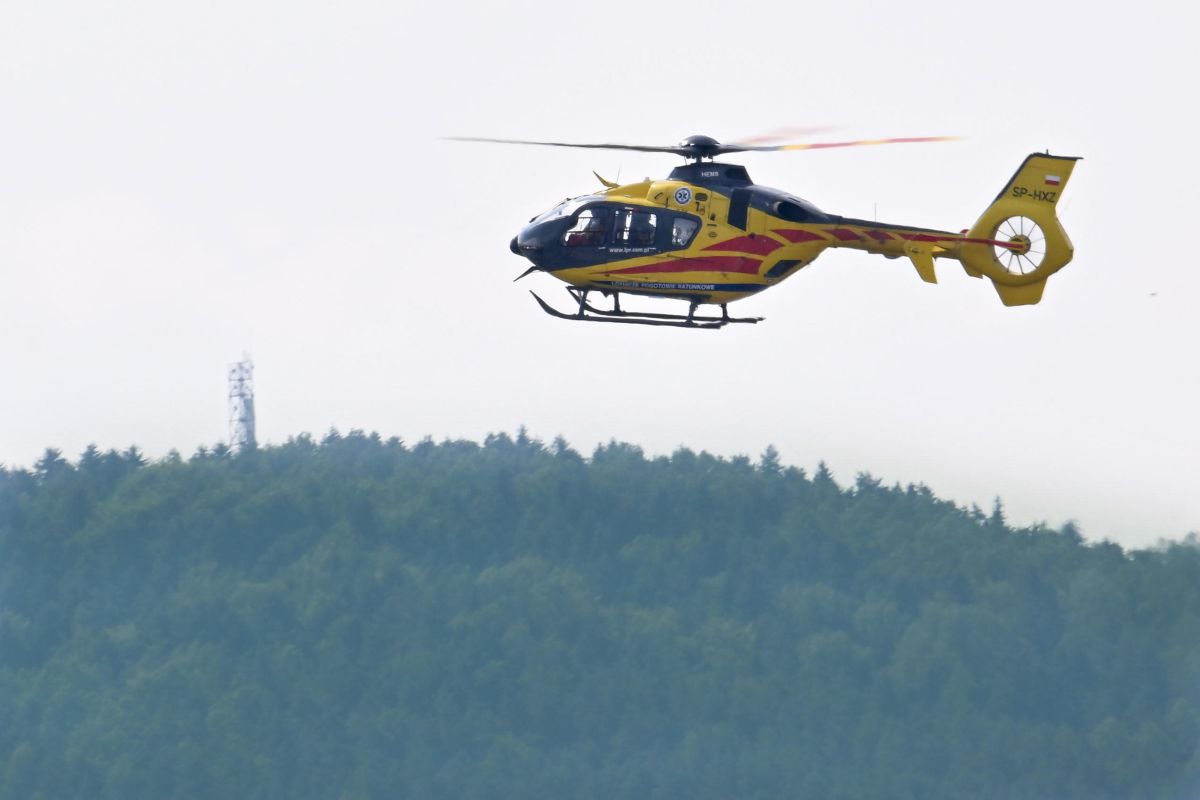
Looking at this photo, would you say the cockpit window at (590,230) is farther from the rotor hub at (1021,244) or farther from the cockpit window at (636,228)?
the rotor hub at (1021,244)

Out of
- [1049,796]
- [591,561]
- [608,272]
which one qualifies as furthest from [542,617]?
[608,272]

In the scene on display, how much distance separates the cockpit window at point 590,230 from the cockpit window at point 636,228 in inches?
9.4

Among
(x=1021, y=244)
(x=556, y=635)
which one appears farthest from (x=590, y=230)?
(x=556, y=635)

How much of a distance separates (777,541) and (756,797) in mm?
15282

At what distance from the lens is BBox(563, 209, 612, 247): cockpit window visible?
38031mm

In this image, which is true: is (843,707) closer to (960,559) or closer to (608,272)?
(960,559)

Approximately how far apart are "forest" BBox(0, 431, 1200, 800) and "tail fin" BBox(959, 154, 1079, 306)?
154ft

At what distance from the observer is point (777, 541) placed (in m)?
96.2

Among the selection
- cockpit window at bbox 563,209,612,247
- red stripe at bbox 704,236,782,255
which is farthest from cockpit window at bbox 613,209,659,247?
red stripe at bbox 704,236,782,255

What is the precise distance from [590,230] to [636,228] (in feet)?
2.73

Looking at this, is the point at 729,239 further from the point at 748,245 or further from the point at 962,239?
the point at 962,239

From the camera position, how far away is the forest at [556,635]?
288 feet

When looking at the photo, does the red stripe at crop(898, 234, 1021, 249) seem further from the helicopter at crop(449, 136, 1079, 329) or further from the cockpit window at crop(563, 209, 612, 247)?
the cockpit window at crop(563, 209, 612, 247)

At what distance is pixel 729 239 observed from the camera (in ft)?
124
